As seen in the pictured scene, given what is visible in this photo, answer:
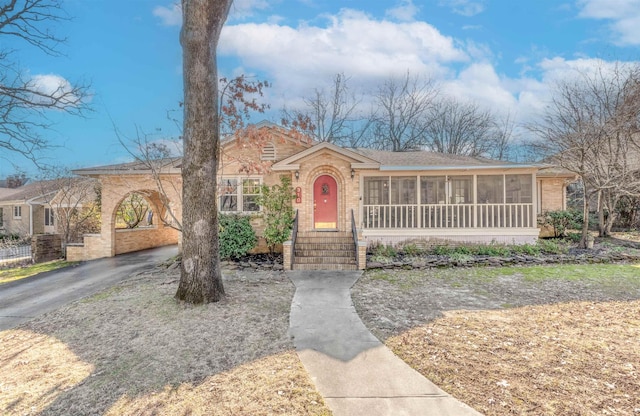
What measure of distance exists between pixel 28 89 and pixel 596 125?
1987 cm

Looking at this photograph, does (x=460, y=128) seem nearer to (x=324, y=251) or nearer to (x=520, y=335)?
(x=324, y=251)

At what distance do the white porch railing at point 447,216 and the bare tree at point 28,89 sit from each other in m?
10.4

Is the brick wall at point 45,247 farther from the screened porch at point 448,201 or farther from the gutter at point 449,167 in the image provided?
the gutter at point 449,167

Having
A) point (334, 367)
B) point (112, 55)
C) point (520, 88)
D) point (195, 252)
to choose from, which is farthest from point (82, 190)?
point (520, 88)

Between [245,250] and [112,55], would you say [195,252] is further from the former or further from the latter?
[112,55]

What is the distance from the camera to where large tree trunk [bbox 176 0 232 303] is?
598 cm

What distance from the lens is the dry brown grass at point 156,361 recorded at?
118 inches

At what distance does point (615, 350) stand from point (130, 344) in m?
6.94

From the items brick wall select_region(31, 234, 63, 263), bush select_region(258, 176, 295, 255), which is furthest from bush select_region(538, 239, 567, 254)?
brick wall select_region(31, 234, 63, 263)

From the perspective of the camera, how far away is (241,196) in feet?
40.2

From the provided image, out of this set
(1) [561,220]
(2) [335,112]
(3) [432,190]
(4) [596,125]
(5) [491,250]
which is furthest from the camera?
(2) [335,112]

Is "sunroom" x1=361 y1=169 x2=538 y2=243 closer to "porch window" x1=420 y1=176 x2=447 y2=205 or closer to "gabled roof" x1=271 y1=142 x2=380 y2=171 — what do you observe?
A: "porch window" x1=420 y1=176 x2=447 y2=205

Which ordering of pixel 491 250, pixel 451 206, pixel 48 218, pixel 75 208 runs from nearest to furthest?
pixel 491 250 < pixel 451 206 < pixel 75 208 < pixel 48 218

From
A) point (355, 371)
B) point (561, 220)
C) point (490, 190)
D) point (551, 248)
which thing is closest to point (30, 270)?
point (355, 371)
